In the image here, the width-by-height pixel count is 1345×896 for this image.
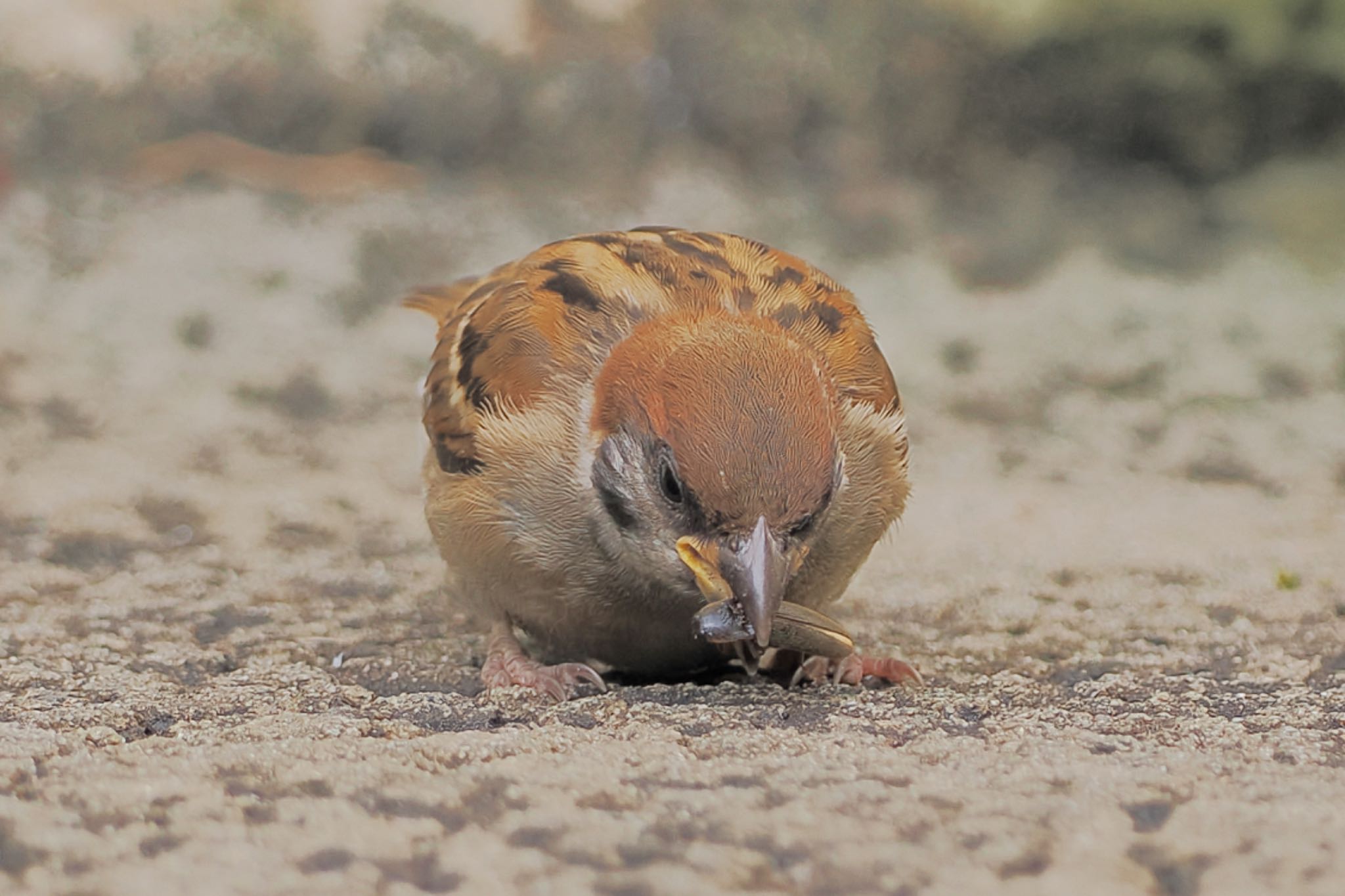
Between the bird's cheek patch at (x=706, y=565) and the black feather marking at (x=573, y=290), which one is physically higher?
the black feather marking at (x=573, y=290)

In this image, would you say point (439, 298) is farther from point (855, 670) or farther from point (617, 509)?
point (855, 670)

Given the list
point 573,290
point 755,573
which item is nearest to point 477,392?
point 573,290

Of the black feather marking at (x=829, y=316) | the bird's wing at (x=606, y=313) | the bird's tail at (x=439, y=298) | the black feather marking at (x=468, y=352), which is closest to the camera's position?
the bird's wing at (x=606, y=313)

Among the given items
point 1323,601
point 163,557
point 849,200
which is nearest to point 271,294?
point 163,557

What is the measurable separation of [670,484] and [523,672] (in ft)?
3.17

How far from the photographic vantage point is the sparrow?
3.46 meters

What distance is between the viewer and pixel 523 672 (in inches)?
167

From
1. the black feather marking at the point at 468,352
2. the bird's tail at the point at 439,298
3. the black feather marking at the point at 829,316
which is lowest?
the black feather marking at the point at 468,352

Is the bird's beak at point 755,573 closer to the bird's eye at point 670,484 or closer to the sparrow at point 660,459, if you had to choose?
the sparrow at point 660,459

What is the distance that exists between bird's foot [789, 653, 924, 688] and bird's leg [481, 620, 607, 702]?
58 cm

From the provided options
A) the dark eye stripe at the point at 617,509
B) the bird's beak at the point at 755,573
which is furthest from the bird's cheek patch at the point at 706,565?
the dark eye stripe at the point at 617,509

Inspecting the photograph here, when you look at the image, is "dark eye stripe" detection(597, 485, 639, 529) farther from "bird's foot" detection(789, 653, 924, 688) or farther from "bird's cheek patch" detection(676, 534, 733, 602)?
"bird's foot" detection(789, 653, 924, 688)

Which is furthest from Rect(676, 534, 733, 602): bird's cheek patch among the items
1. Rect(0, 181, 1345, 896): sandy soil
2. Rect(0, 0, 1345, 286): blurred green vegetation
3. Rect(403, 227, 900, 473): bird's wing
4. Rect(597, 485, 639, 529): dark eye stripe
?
Rect(0, 0, 1345, 286): blurred green vegetation

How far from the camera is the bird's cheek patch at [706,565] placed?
3.49m
